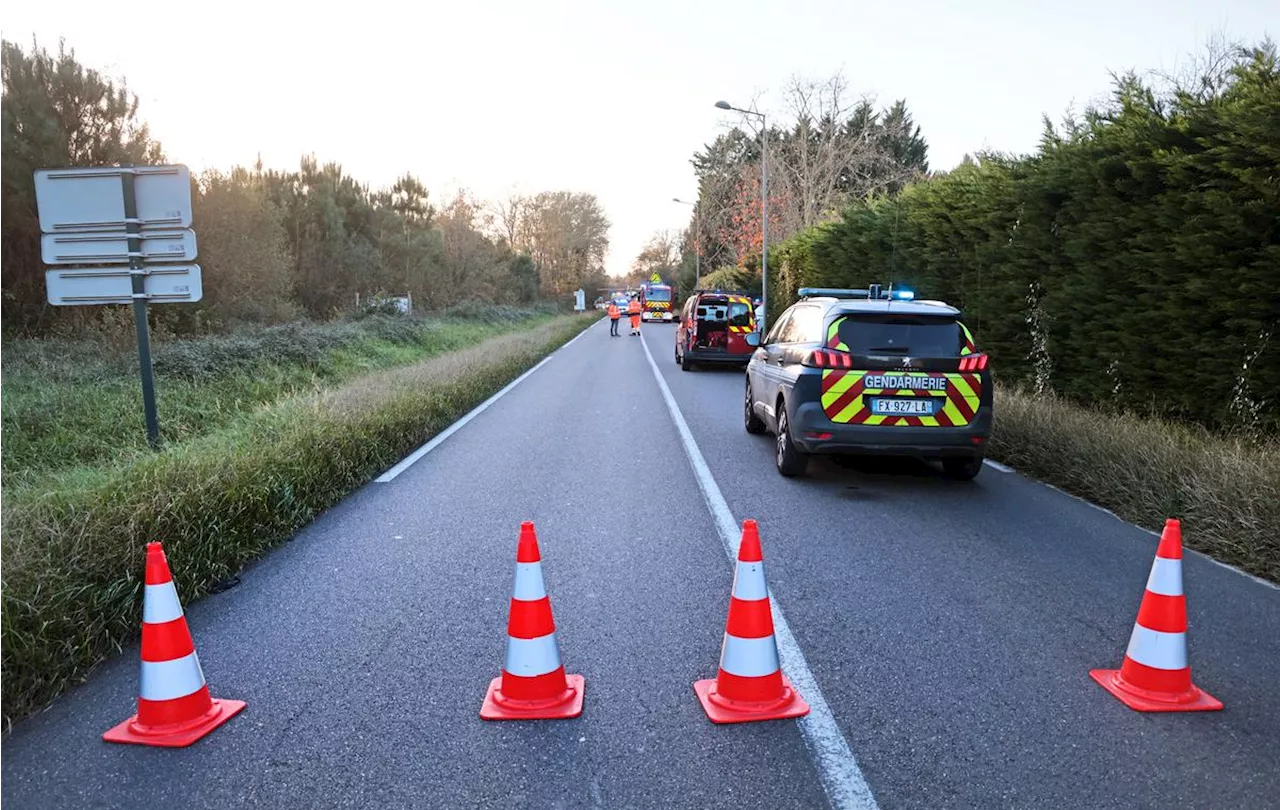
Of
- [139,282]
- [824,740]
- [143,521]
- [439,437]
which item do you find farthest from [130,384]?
[824,740]

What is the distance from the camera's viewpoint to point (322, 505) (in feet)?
22.4

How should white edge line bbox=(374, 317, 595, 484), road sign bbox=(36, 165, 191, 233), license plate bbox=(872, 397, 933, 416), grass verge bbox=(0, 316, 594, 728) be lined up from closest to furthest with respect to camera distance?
grass verge bbox=(0, 316, 594, 728) → road sign bbox=(36, 165, 191, 233) → license plate bbox=(872, 397, 933, 416) → white edge line bbox=(374, 317, 595, 484)

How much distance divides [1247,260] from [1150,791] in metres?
6.34

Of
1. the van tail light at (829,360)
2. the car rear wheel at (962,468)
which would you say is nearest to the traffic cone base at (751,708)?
the van tail light at (829,360)

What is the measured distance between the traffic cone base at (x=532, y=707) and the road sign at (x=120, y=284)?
5.64m

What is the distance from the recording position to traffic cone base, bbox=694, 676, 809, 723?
3.35 m

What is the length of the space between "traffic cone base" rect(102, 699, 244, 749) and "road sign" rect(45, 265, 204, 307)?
16.7 ft

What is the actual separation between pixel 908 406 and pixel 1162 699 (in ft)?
13.2

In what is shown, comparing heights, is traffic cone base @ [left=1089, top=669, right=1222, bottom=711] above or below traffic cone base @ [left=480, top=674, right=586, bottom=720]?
below

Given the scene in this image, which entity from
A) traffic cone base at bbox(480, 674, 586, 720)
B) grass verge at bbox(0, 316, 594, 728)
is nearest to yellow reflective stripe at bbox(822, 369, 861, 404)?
grass verge at bbox(0, 316, 594, 728)

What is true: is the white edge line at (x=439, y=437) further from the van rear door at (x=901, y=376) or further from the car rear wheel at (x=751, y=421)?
the van rear door at (x=901, y=376)

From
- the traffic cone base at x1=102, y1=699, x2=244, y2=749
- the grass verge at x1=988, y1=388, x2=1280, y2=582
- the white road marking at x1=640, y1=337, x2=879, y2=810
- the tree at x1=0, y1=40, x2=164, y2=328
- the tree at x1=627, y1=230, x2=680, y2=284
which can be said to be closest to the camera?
the white road marking at x1=640, y1=337, x2=879, y2=810

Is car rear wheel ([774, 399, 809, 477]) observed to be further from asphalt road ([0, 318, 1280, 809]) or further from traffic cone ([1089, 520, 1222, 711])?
traffic cone ([1089, 520, 1222, 711])

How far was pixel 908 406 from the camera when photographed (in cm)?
729
